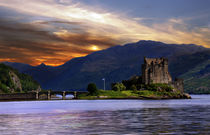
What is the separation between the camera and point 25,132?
46.4 m

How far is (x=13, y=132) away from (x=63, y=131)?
6324mm

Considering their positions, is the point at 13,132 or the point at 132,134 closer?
the point at 132,134

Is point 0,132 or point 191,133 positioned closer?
point 191,133

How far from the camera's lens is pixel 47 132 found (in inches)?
1807

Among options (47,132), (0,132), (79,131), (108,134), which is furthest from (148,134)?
(0,132)

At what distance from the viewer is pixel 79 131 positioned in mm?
46781

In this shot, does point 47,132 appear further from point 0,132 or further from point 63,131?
point 0,132

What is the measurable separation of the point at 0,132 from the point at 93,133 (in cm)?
1213

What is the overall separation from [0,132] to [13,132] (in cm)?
168

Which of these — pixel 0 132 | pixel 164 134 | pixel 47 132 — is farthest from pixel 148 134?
pixel 0 132

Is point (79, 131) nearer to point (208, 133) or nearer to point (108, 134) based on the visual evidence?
point (108, 134)

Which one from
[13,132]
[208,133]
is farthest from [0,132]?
[208,133]

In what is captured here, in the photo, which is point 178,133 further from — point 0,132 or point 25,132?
point 0,132

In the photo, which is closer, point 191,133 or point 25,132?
point 191,133
